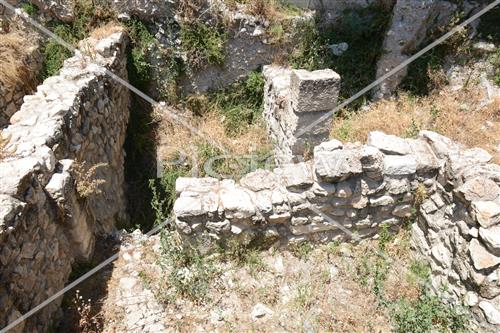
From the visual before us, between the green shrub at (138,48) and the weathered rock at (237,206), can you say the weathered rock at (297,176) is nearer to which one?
the weathered rock at (237,206)

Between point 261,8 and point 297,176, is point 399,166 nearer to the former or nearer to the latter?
point 297,176

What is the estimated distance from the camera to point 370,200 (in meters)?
3.97

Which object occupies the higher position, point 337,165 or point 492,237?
point 337,165

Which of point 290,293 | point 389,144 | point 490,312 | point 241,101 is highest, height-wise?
A: point 389,144

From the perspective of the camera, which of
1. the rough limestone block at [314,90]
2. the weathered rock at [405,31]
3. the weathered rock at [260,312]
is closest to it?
the weathered rock at [260,312]

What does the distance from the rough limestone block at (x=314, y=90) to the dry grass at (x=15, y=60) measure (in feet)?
14.2

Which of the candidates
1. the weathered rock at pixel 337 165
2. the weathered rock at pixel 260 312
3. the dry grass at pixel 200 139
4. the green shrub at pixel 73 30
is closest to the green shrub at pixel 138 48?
the green shrub at pixel 73 30

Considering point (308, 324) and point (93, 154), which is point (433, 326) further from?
point (93, 154)

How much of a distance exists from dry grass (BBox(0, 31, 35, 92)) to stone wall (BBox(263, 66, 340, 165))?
418cm

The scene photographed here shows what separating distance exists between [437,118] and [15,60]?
712 cm

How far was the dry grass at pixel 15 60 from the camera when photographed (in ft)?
18.9

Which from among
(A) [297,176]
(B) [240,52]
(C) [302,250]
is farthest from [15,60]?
(C) [302,250]

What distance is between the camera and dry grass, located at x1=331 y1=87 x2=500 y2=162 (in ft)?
20.3

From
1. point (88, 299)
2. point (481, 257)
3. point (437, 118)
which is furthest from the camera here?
point (437, 118)
